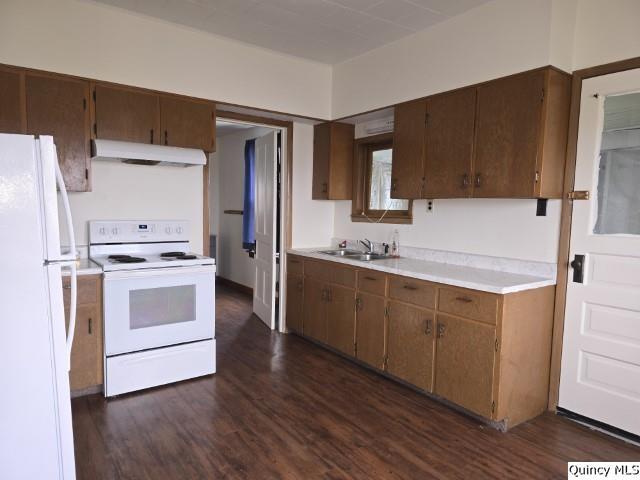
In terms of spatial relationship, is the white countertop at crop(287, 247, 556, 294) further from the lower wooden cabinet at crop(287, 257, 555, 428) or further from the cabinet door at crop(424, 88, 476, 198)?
the cabinet door at crop(424, 88, 476, 198)

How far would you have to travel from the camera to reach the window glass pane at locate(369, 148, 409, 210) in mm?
4160

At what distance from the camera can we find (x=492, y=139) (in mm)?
2869

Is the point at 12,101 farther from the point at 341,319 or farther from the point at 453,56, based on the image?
the point at 453,56

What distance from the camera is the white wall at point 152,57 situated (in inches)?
113

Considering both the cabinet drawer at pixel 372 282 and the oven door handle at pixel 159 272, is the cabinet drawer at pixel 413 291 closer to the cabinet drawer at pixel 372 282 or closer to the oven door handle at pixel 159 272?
the cabinet drawer at pixel 372 282

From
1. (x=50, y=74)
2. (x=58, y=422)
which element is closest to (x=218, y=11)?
(x=50, y=74)

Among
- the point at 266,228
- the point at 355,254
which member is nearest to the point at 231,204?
the point at 266,228

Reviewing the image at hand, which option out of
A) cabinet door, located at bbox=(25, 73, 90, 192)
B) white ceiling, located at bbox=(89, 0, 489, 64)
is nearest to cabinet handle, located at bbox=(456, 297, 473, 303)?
white ceiling, located at bbox=(89, 0, 489, 64)

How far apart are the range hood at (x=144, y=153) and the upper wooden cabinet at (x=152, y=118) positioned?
0.07 metres

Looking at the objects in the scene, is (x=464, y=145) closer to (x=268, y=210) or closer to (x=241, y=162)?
(x=268, y=210)

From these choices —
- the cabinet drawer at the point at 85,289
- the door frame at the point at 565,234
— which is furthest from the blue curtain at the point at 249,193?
the door frame at the point at 565,234

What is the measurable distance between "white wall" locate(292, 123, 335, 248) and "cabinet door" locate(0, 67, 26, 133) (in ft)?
7.66

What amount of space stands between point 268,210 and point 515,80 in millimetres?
2647

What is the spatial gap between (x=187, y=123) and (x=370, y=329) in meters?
2.16
